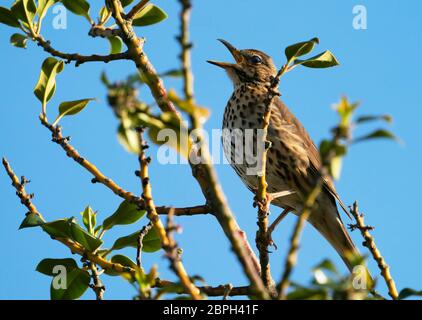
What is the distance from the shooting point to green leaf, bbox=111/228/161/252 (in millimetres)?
3223

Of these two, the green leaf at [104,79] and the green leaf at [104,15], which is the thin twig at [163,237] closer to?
the green leaf at [104,79]

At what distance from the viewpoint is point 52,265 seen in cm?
312

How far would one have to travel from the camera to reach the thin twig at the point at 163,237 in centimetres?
171

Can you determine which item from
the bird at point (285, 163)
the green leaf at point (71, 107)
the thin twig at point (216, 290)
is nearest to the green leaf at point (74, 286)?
the thin twig at point (216, 290)

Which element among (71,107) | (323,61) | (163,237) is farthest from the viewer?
(323,61)

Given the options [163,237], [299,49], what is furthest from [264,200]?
[163,237]

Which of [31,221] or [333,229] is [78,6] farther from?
[333,229]

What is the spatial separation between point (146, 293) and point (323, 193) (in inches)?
179

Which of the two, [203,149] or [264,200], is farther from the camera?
[264,200]

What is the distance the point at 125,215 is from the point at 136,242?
Result: 0.23m

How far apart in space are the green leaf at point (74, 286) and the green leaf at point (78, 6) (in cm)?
152

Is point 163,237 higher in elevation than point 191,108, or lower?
lower
